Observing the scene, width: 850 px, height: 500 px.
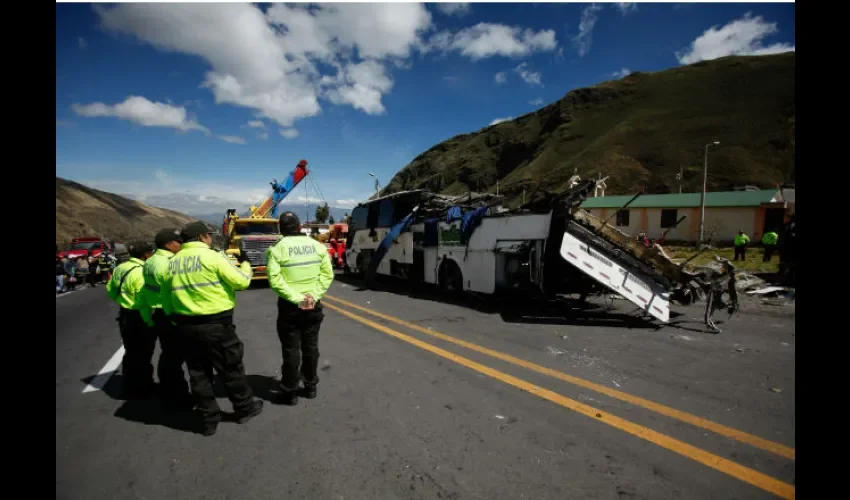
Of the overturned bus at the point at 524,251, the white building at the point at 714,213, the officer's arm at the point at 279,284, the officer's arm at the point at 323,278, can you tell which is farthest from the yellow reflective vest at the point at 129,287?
the white building at the point at 714,213

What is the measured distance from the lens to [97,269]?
16266 millimetres

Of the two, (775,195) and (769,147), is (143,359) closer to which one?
(775,195)

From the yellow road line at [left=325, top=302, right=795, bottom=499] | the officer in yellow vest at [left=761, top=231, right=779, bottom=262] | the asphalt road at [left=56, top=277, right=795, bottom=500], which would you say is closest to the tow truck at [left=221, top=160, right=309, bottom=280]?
the asphalt road at [left=56, top=277, right=795, bottom=500]

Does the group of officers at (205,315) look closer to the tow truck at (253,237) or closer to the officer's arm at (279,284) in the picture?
the officer's arm at (279,284)

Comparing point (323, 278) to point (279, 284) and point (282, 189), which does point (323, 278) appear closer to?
point (279, 284)

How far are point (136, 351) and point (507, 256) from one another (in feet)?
19.7

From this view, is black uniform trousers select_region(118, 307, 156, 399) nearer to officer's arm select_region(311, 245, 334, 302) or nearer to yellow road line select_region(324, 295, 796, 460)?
officer's arm select_region(311, 245, 334, 302)

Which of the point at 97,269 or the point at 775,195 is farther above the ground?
the point at 775,195

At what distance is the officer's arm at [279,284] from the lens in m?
3.61

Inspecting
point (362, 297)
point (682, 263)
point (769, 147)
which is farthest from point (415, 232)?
point (769, 147)

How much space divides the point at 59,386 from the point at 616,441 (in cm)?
588

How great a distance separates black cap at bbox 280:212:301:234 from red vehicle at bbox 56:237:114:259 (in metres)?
17.1

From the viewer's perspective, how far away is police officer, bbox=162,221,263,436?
126 inches
